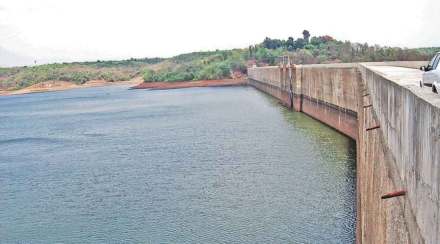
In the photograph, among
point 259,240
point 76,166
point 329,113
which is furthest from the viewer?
point 329,113

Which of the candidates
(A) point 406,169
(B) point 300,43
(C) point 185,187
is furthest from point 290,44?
(A) point 406,169

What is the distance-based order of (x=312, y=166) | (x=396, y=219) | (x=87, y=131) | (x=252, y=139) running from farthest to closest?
(x=87, y=131) → (x=252, y=139) → (x=312, y=166) → (x=396, y=219)

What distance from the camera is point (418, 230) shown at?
6.52m

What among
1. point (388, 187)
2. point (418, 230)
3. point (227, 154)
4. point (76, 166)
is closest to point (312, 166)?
point (227, 154)

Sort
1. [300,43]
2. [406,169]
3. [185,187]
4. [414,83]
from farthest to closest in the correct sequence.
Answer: [300,43] → [185,187] → [414,83] → [406,169]

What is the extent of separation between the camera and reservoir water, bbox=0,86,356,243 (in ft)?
70.4

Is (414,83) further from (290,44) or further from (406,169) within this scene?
(290,44)

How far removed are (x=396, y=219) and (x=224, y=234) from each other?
12357mm

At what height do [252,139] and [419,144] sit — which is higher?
[419,144]

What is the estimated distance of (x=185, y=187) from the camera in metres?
28.1

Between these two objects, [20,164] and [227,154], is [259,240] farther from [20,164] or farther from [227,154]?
[20,164]

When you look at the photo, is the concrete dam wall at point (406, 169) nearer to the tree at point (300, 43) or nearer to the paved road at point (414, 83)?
the paved road at point (414, 83)

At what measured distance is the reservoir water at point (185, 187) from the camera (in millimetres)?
21453

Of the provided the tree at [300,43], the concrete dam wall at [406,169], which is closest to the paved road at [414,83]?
the concrete dam wall at [406,169]
